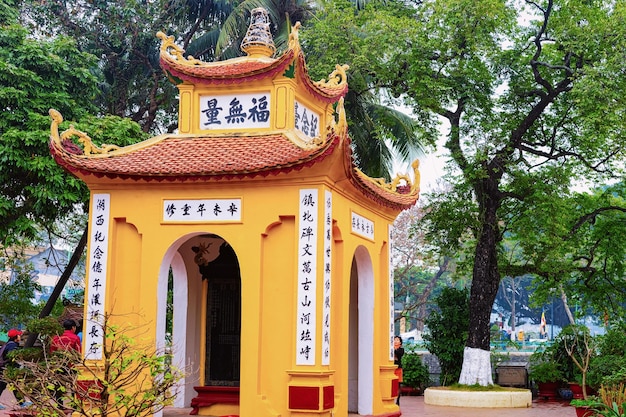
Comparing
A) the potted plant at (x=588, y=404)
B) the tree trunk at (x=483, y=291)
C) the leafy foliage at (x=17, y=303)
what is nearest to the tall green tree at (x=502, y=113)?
the tree trunk at (x=483, y=291)

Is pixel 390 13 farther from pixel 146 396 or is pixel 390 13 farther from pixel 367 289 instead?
pixel 146 396

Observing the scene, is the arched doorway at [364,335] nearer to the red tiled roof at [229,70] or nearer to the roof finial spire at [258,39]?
the red tiled roof at [229,70]

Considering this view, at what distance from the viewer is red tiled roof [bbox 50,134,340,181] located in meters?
10.1

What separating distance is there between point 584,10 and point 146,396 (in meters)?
14.6

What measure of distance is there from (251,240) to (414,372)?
38.1 feet

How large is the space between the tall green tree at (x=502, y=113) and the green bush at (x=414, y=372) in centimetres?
239

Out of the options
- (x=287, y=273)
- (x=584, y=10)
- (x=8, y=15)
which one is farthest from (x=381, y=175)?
(x=287, y=273)

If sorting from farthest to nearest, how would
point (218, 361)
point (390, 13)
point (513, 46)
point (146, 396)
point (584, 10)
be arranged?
point (390, 13)
point (513, 46)
point (584, 10)
point (218, 361)
point (146, 396)

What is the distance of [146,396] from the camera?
6.23 meters

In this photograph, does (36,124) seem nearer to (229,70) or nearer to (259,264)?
(229,70)

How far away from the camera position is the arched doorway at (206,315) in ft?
39.2

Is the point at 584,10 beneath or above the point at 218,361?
above

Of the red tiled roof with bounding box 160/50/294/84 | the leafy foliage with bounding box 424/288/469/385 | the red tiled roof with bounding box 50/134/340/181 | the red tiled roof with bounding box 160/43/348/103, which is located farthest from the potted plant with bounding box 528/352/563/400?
the red tiled roof with bounding box 160/50/294/84

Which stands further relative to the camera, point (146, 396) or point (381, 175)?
point (381, 175)
